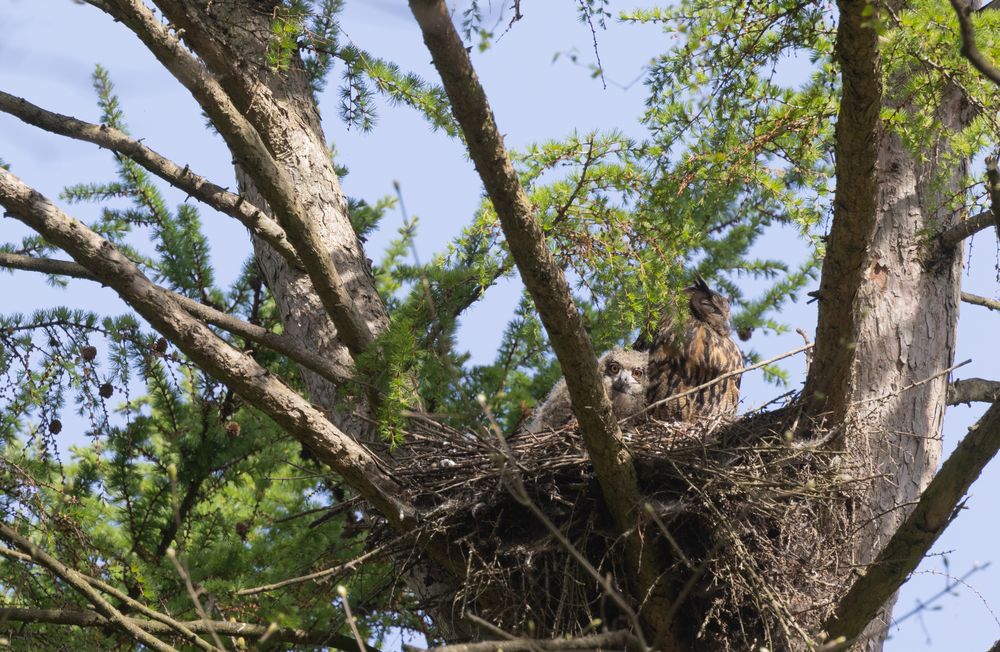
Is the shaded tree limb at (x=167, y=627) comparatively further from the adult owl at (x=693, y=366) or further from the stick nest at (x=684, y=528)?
the adult owl at (x=693, y=366)

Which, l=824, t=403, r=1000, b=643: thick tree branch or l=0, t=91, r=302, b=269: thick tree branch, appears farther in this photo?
l=0, t=91, r=302, b=269: thick tree branch

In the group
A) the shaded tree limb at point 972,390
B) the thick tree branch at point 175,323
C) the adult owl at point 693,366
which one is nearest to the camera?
the thick tree branch at point 175,323

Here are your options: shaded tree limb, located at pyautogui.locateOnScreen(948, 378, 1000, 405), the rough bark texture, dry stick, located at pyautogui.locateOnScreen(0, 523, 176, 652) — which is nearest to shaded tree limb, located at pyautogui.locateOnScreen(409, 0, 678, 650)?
the rough bark texture

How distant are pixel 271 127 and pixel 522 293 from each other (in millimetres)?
1721

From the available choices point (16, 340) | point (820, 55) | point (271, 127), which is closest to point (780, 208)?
point (820, 55)

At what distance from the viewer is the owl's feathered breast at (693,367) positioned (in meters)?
5.39

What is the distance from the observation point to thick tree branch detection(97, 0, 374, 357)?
13.0 ft

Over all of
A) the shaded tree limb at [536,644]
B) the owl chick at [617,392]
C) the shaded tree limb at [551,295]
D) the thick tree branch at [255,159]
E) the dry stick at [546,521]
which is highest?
the thick tree branch at [255,159]

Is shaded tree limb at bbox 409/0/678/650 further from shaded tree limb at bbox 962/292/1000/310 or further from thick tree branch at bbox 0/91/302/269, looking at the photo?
shaded tree limb at bbox 962/292/1000/310

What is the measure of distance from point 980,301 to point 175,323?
13.7ft

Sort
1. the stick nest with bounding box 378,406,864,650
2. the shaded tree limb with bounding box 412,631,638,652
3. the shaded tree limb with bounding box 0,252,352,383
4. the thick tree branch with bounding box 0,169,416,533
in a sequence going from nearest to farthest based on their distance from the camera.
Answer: the shaded tree limb with bounding box 412,631,638,652
the thick tree branch with bounding box 0,169,416,533
the stick nest with bounding box 378,406,864,650
the shaded tree limb with bounding box 0,252,352,383

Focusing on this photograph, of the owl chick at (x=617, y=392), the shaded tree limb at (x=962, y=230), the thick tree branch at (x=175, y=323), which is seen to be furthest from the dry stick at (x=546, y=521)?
the shaded tree limb at (x=962, y=230)

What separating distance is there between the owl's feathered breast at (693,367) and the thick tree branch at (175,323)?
2075 millimetres

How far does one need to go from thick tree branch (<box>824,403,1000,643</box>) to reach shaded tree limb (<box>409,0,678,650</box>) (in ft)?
2.14
